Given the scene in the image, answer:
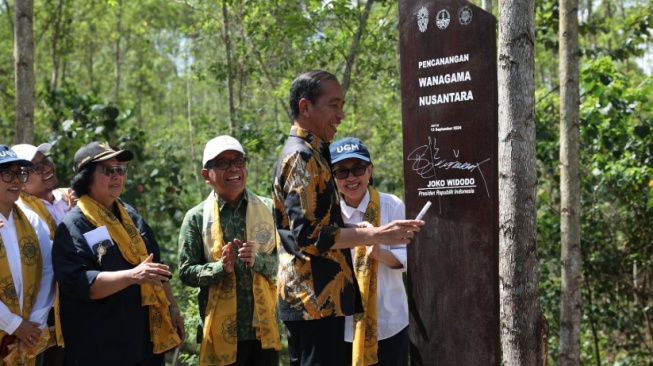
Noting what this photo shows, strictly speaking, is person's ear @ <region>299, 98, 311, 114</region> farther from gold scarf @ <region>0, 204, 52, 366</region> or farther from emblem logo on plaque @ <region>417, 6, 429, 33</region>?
gold scarf @ <region>0, 204, 52, 366</region>

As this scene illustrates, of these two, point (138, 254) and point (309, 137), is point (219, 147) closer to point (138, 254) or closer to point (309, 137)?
point (138, 254)

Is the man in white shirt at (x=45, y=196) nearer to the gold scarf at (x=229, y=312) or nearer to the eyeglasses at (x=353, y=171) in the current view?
the gold scarf at (x=229, y=312)

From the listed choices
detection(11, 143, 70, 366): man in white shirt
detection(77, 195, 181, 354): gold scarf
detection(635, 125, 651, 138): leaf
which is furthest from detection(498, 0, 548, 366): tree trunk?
detection(635, 125, 651, 138): leaf

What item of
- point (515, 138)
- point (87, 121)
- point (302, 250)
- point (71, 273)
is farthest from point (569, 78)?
point (87, 121)

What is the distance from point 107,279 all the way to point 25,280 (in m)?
0.56

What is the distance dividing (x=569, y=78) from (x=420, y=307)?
311 cm

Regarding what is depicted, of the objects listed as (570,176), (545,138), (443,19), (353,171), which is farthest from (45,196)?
(545,138)

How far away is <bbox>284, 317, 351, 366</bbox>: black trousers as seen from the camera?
11.1ft

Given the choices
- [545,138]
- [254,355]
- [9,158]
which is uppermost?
[545,138]

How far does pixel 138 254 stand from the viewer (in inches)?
163

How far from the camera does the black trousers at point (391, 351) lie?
14.1 ft

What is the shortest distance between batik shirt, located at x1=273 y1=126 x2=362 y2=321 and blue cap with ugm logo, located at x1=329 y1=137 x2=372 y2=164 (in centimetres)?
83

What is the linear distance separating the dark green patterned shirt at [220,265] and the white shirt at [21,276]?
71cm

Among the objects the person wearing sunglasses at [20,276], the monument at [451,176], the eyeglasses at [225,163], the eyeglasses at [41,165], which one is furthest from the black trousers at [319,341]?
the eyeglasses at [41,165]
